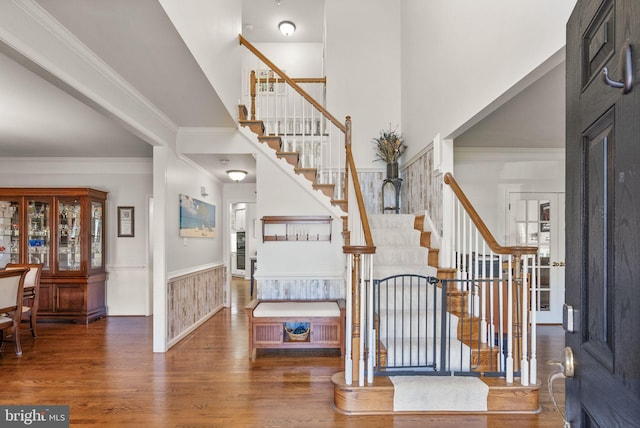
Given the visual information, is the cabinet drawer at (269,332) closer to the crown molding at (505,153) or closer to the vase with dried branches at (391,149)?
the vase with dried branches at (391,149)

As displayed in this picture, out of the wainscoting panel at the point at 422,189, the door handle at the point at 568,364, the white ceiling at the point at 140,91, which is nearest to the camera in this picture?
the door handle at the point at 568,364

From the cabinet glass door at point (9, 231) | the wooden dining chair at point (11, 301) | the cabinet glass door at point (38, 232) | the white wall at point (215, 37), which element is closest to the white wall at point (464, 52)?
the white wall at point (215, 37)

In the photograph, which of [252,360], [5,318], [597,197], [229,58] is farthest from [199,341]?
[597,197]

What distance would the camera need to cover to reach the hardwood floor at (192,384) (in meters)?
2.69

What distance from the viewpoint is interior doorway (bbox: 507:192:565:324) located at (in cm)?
529

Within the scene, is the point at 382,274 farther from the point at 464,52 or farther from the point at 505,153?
the point at 505,153

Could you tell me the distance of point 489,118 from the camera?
388 cm

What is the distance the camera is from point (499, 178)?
5332mm

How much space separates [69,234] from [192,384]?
12.7 feet

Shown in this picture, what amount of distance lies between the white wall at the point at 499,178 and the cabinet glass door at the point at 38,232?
620cm

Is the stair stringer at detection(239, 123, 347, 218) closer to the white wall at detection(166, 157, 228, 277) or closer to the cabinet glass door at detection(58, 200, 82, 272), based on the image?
the white wall at detection(166, 157, 228, 277)

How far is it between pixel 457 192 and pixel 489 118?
94cm

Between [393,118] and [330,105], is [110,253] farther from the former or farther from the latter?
[393,118]

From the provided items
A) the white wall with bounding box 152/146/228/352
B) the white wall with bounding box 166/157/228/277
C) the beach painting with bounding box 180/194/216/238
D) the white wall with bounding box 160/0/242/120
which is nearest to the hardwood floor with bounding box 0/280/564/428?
the white wall with bounding box 152/146/228/352
